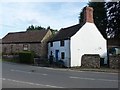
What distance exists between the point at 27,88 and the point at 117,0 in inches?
1924

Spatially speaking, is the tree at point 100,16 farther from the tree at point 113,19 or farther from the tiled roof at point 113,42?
A: the tiled roof at point 113,42

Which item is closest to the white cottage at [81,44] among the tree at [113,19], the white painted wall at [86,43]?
the white painted wall at [86,43]

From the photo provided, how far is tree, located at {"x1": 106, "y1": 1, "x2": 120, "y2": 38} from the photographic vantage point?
59969mm

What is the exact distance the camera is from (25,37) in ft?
199

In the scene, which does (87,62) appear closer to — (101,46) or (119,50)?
(101,46)

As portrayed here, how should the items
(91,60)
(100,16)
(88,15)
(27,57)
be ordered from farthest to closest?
(100,16), (27,57), (88,15), (91,60)

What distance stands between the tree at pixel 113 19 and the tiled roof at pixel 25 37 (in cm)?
1553

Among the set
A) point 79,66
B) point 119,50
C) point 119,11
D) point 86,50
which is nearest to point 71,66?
point 79,66

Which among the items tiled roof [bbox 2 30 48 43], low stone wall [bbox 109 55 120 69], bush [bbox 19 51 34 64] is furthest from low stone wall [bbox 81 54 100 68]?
tiled roof [bbox 2 30 48 43]

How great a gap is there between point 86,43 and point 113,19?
2078 centimetres

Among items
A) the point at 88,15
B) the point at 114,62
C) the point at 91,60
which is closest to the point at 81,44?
the point at 91,60

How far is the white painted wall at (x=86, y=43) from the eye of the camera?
41.6 m

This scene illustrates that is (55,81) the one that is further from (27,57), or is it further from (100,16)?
(100,16)

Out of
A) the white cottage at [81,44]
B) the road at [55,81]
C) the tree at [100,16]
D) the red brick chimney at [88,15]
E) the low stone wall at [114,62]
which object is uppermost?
the tree at [100,16]
